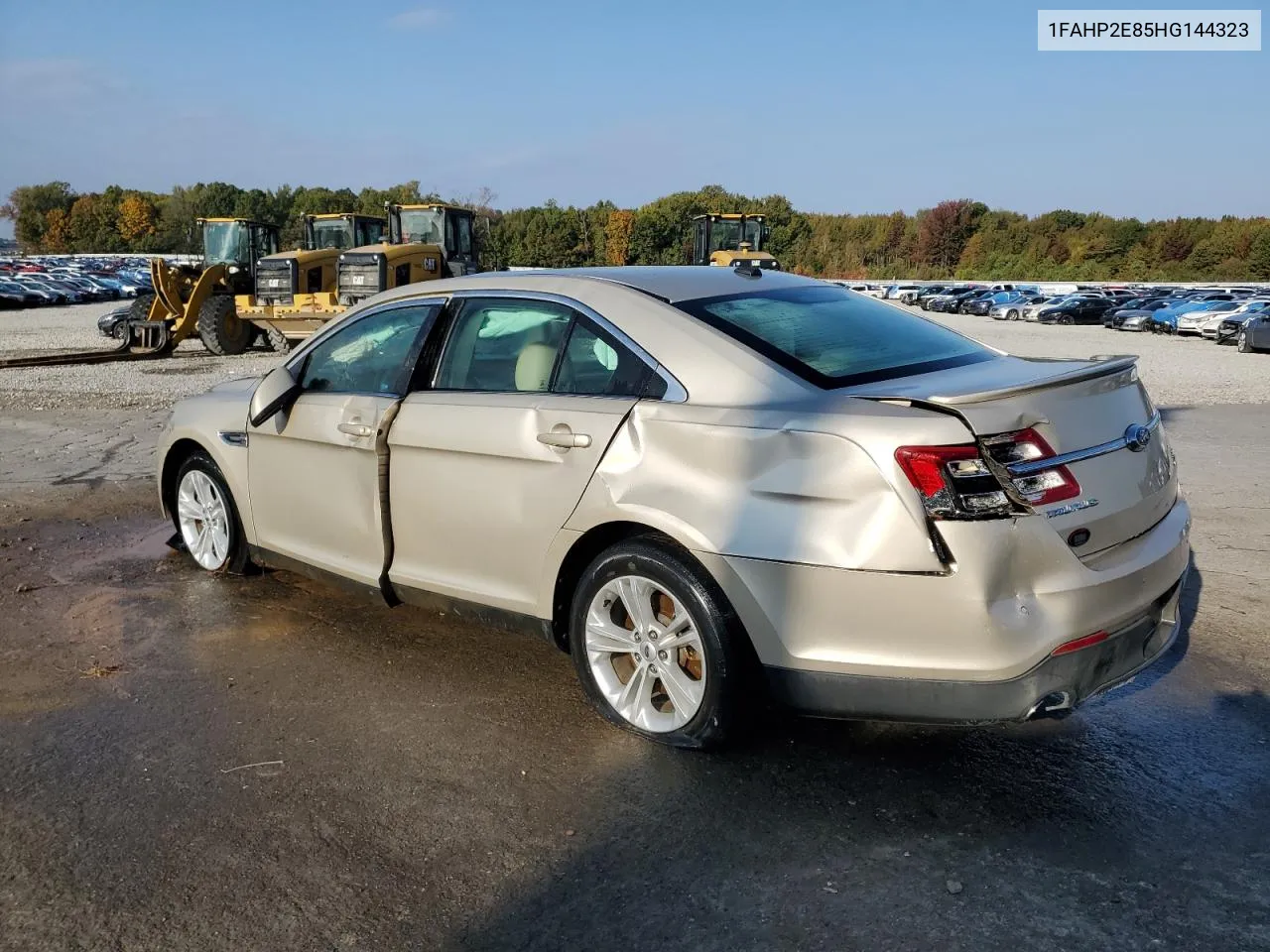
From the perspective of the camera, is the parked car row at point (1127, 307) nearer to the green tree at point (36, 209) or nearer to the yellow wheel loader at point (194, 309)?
the yellow wheel loader at point (194, 309)

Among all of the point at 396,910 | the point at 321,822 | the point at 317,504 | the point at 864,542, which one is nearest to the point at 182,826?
the point at 321,822

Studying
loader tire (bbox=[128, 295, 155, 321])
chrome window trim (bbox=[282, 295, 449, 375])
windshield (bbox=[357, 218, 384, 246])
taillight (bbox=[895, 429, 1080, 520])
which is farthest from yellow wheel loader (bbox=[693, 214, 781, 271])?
taillight (bbox=[895, 429, 1080, 520])

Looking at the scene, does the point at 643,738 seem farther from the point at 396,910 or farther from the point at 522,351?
the point at 522,351

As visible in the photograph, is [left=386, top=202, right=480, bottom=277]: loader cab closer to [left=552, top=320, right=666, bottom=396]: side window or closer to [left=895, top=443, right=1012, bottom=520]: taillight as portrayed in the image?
[left=552, top=320, right=666, bottom=396]: side window

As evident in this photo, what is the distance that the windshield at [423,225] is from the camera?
22438mm

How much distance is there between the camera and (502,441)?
3.99 meters

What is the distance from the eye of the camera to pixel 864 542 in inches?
121

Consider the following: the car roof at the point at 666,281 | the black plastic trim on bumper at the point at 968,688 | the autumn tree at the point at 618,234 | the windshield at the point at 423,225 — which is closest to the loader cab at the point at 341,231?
the windshield at the point at 423,225

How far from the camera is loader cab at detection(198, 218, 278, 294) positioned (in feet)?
79.0

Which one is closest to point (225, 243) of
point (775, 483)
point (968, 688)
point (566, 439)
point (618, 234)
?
point (566, 439)

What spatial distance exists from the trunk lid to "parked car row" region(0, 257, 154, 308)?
162 ft

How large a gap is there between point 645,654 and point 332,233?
22.5 m

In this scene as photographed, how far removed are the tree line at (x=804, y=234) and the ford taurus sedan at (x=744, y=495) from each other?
75.0m

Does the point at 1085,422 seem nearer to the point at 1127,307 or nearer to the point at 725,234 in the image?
the point at 725,234
